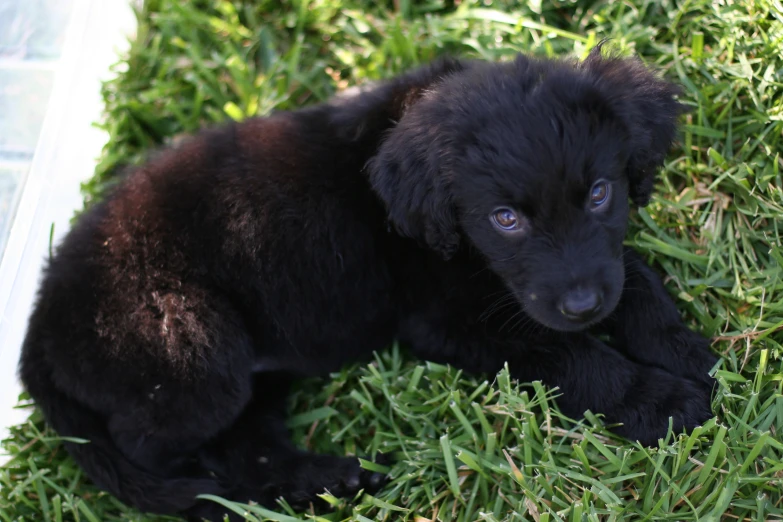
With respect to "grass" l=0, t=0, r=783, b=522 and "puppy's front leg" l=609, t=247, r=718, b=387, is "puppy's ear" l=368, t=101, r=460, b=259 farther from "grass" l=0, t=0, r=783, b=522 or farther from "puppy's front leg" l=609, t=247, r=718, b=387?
"puppy's front leg" l=609, t=247, r=718, b=387

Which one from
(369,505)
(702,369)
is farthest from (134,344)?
(702,369)

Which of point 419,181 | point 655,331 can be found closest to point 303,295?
point 419,181

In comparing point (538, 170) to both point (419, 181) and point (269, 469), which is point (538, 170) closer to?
point (419, 181)

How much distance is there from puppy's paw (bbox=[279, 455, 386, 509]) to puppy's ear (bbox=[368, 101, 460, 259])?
2.86 feet

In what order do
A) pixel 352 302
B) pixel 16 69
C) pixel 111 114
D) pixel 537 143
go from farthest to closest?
1. pixel 111 114
2. pixel 16 69
3. pixel 352 302
4. pixel 537 143

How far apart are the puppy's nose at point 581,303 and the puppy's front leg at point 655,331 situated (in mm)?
509

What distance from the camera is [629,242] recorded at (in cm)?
300

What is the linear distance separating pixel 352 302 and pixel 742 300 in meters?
1.42

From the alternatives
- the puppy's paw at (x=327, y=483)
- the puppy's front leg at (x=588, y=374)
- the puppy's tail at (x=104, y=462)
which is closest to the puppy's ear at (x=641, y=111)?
the puppy's front leg at (x=588, y=374)

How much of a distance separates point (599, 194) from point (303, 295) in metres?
1.09

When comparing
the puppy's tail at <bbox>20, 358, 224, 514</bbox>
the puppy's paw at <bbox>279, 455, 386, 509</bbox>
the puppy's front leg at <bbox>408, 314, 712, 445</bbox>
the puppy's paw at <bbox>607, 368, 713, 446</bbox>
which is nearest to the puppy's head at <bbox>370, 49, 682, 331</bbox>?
the puppy's front leg at <bbox>408, 314, 712, 445</bbox>

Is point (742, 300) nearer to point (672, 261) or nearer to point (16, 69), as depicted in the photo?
point (672, 261)

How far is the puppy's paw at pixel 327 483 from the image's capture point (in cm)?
276

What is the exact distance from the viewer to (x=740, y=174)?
9.55 feet
